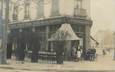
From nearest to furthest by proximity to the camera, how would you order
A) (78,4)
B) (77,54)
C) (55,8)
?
(77,54), (55,8), (78,4)

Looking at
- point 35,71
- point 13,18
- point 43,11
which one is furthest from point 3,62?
point 13,18

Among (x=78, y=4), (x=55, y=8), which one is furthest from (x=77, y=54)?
(x=78, y=4)

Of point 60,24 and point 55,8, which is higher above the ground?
point 55,8

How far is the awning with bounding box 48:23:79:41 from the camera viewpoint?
123 feet

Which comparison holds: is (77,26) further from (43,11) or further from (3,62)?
(3,62)

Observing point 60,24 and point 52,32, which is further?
point 52,32

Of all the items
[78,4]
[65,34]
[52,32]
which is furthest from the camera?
[78,4]

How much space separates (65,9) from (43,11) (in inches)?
166

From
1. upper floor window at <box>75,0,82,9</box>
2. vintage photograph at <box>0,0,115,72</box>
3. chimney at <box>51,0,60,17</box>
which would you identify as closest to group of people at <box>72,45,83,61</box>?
vintage photograph at <box>0,0,115,72</box>

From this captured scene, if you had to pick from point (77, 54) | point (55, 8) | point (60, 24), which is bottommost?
point (77, 54)

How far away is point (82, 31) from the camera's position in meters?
45.8

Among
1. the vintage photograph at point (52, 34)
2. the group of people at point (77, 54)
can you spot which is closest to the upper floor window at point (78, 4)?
the vintage photograph at point (52, 34)

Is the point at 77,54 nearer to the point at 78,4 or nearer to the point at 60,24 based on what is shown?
the point at 60,24

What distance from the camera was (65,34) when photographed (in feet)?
129
